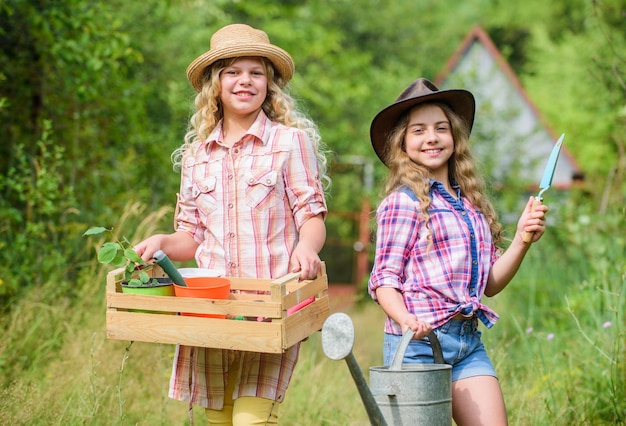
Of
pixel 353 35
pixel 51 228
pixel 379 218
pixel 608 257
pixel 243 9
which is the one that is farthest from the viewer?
pixel 353 35

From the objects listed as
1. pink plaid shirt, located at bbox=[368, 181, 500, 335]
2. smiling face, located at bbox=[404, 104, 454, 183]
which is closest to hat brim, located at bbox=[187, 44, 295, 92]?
smiling face, located at bbox=[404, 104, 454, 183]

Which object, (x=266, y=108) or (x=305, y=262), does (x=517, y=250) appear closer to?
(x=305, y=262)

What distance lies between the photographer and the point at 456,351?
9.57ft

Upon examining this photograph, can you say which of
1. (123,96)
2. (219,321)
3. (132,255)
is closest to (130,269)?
(132,255)

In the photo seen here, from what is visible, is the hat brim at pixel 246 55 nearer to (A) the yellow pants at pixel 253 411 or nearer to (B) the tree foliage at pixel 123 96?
(B) the tree foliage at pixel 123 96

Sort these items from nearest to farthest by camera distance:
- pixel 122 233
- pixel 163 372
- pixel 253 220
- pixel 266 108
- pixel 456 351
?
1. pixel 456 351
2. pixel 253 220
3. pixel 266 108
4. pixel 163 372
5. pixel 122 233

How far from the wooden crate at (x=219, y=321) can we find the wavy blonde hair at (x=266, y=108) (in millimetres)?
712

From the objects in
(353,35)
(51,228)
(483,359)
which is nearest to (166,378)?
(51,228)

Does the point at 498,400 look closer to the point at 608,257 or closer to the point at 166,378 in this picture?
the point at 166,378

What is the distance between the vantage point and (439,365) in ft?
8.71

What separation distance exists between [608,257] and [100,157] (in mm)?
3796

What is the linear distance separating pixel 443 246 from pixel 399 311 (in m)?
0.31

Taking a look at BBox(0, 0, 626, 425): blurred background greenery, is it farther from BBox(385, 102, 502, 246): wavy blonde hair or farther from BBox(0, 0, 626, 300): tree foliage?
BBox(385, 102, 502, 246): wavy blonde hair

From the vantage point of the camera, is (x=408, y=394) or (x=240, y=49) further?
(x=240, y=49)
